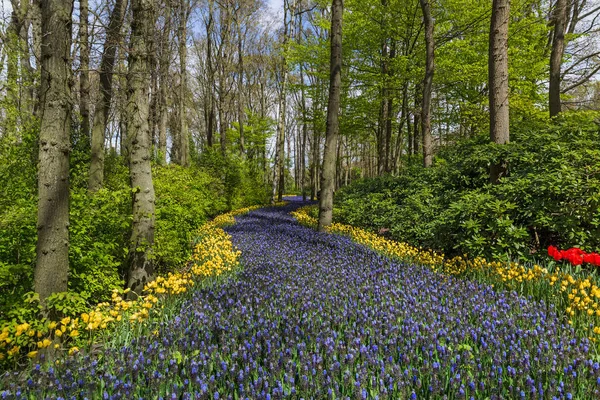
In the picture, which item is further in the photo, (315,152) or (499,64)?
(315,152)

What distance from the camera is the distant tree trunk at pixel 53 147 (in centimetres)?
298

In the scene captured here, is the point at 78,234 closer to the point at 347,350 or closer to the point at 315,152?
the point at 347,350

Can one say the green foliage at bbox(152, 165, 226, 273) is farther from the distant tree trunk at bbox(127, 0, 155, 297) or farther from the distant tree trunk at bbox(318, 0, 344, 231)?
the distant tree trunk at bbox(318, 0, 344, 231)

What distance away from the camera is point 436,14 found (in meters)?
14.7

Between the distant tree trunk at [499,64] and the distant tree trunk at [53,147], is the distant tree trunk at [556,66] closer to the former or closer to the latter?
the distant tree trunk at [499,64]

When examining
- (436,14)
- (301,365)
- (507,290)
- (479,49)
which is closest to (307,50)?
(436,14)

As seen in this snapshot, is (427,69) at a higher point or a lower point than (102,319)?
higher

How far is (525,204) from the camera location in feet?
18.3

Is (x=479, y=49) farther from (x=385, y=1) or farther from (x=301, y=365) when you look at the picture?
(x=301, y=365)

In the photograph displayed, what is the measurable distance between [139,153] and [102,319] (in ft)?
7.77

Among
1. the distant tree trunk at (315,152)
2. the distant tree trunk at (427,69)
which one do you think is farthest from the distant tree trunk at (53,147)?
the distant tree trunk at (315,152)

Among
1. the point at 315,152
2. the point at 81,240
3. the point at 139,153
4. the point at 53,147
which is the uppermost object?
the point at 315,152

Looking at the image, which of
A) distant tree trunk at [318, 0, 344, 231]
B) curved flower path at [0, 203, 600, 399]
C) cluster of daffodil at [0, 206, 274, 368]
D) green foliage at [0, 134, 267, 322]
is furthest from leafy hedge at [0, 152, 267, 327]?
distant tree trunk at [318, 0, 344, 231]

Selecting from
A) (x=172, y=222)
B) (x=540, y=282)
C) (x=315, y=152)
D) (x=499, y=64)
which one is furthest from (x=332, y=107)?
(x=315, y=152)
